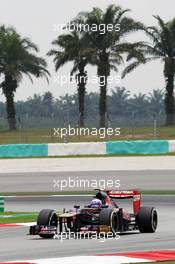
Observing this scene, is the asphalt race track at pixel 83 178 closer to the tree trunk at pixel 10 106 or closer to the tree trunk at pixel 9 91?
the tree trunk at pixel 10 106

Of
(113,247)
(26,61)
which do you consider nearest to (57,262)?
(113,247)

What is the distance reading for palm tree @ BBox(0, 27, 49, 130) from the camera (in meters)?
68.8

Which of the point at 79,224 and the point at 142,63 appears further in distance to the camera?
the point at 142,63

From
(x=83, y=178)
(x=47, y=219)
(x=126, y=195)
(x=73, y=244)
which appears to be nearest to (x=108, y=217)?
(x=73, y=244)

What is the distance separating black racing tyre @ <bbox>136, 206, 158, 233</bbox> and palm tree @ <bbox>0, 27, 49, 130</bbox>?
4807 centimetres

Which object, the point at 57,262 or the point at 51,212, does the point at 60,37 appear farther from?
the point at 57,262

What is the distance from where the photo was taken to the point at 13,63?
226 feet

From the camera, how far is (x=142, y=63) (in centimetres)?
6500

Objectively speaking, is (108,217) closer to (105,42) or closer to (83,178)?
(83,178)

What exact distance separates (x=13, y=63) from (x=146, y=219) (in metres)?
49.8

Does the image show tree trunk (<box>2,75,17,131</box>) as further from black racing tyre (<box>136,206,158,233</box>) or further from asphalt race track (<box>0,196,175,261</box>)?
black racing tyre (<box>136,206,158,233</box>)

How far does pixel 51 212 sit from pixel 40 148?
86.6 ft

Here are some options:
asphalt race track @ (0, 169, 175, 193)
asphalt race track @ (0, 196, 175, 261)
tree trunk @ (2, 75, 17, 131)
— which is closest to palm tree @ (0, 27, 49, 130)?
tree trunk @ (2, 75, 17, 131)

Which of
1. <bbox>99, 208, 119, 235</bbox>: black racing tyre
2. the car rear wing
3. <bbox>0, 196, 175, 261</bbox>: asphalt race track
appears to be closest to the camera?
<bbox>0, 196, 175, 261</bbox>: asphalt race track
